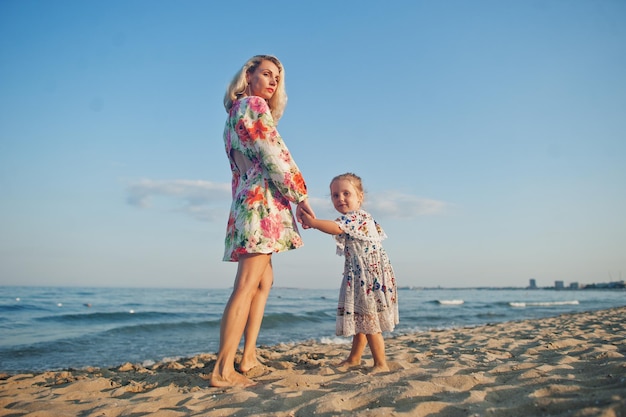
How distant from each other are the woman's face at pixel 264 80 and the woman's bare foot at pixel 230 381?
7.17 ft

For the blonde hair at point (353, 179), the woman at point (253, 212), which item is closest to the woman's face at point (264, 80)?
the woman at point (253, 212)

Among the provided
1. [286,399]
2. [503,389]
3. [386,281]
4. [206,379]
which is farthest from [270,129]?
[503,389]

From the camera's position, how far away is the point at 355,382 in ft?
8.55

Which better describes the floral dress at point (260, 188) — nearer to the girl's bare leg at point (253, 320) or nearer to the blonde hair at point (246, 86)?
the blonde hair at point (246, 86)

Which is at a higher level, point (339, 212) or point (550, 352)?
point (339, 212)

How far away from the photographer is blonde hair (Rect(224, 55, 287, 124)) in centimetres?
315

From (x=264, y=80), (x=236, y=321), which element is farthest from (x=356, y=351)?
(x=264, y=80)

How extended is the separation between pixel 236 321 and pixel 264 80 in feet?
6.25

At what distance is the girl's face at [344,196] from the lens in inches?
134

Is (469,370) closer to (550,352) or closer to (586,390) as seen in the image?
(586,390)

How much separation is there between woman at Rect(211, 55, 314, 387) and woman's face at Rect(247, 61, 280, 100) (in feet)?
0.06

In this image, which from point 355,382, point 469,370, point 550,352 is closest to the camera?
point 355,382

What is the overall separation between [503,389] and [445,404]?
0.46 metres

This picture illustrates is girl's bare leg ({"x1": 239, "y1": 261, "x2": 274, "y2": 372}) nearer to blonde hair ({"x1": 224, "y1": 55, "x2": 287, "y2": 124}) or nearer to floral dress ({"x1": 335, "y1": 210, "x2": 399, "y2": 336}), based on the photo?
floral dress ({"x1": 335, "y1": 210, "x2": 399, "y2": 336})
